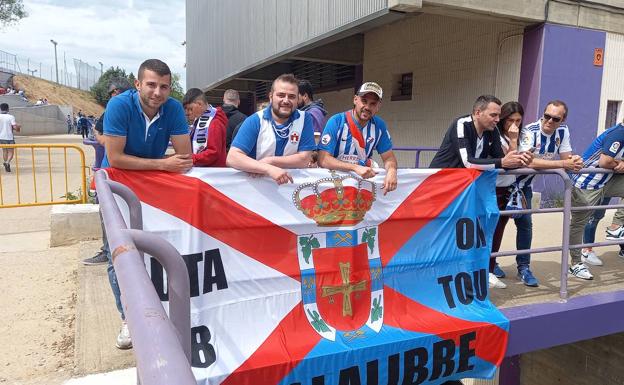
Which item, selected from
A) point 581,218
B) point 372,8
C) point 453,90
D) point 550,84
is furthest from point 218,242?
point 453,90

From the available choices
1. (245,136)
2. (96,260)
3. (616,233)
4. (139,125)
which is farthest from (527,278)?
(96,260)

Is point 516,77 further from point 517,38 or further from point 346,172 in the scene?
point 346,172

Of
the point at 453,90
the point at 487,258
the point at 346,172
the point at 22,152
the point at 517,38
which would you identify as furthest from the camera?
the point at 22,152

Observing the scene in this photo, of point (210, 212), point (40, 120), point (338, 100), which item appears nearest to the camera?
point (210, 212)

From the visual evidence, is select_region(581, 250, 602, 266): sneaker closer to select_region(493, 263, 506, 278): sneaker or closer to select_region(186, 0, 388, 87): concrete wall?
select_region(493, 263, 506, 278): sneaker

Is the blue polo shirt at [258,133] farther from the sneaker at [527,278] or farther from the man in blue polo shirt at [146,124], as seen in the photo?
the sneaker at [527,278]

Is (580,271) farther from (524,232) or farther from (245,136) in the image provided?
(245,136)

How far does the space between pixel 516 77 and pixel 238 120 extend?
6.62 m

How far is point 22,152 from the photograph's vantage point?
64.4 feet

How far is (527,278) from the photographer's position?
4469mm

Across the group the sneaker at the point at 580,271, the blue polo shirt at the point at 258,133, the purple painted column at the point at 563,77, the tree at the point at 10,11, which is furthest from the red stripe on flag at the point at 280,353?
the tree at the point at 10,11

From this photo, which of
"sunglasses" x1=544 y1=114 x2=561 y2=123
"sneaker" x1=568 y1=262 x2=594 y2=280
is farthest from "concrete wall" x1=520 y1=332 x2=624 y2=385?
"sunglasses" x1=544 y1=114 x2=561 y2=123

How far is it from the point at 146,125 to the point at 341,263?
5.67 ft

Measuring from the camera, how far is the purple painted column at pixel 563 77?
8.66 m
